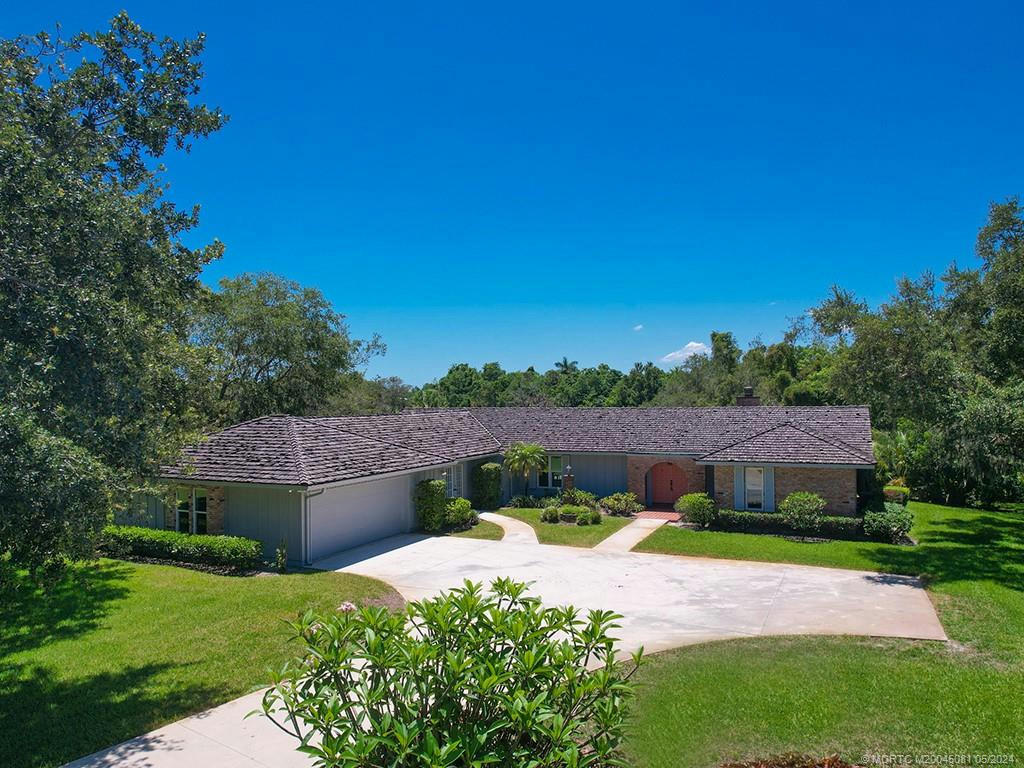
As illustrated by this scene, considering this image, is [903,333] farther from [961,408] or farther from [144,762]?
[144,762]

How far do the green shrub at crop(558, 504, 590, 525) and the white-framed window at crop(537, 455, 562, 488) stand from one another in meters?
4.15

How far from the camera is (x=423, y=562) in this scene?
18344 millimetres

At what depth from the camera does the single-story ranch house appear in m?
19.1

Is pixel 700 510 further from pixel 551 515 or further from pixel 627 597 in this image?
pixel 627 597

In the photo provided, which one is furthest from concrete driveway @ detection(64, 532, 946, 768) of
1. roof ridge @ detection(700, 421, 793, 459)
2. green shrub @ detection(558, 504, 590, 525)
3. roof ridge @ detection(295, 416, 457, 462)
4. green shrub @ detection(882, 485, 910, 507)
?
green shrub @ detection(882, 485, 910, 507)

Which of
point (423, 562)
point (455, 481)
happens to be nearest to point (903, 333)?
point (423, 562)

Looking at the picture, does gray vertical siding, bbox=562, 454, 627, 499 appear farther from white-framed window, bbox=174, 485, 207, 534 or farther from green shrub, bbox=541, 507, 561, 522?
white-framed window, bbox=174, 485, 207, 534

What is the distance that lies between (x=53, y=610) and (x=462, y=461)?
49.4 ft

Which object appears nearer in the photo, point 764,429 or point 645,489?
point 764,429

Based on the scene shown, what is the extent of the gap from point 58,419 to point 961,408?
807 inches

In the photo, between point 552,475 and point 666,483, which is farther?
point 552,475

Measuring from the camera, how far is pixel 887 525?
20750mm

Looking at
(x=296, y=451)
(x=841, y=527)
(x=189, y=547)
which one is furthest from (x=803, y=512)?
(x=189, y=547)

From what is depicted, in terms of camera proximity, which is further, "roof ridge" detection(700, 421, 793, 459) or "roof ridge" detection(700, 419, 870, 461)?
"roof ridge" detection(700, 421, 793, 459)
